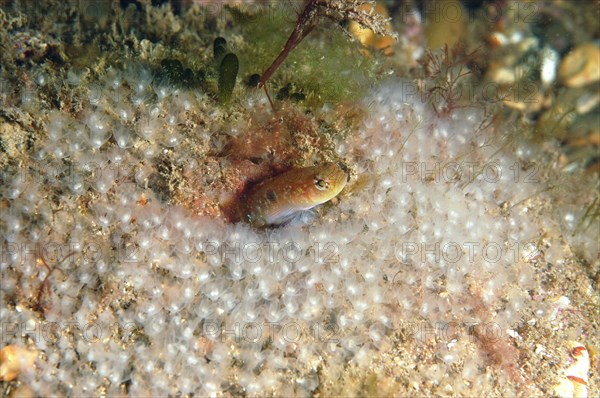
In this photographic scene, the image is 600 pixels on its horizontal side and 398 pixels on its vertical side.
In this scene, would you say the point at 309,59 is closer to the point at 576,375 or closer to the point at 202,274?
the point at 202,274

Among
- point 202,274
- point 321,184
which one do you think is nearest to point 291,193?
point 321,184

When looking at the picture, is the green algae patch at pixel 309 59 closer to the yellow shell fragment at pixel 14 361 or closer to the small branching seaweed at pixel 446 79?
the small branching seaweed at pixel 446 79

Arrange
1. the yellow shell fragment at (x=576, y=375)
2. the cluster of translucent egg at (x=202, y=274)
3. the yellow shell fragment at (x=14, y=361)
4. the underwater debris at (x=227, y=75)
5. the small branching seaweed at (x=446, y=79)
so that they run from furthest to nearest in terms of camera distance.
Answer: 1. the small branching seaweed at (x=446, y=79)
2. the underwater debris at (x=227, y=75)
3. the yellow shell fragment at (x=576, y=375)
4. the cluster of translucent egg at (x=202, y=274)
5. the yellow shell fragment at (x=14, y=361)

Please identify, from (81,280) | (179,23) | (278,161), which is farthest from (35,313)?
(179,23)

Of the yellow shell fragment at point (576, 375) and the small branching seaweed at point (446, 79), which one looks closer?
the yellow shell fragment at point (576, 375)

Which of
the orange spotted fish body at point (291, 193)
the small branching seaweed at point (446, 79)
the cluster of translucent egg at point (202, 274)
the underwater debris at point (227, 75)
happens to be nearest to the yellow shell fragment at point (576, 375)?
the cluster of translucent egg at point (202, 274)

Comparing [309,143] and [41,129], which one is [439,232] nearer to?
[309,143]
